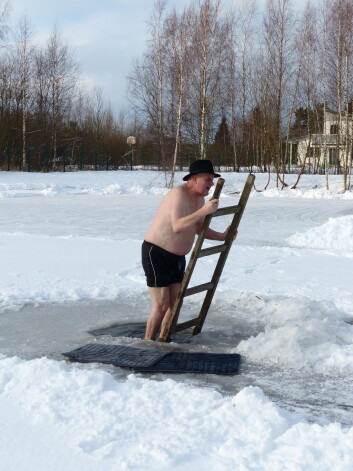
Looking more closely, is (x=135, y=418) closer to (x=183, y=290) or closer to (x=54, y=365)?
(x=54, y=365)

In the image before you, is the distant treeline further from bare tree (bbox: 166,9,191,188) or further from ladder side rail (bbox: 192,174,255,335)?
ladder side rail (bbox: 192,174,255,335)

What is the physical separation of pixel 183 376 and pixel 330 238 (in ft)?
27.2

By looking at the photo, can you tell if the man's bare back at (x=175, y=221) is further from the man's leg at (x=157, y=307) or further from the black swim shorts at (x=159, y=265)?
the man's leg at (x=157, y=307)

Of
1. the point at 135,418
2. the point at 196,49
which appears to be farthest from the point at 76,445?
the point at 196,49

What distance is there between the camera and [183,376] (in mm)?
4352

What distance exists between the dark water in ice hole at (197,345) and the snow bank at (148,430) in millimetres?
364

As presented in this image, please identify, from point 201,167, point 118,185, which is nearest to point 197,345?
point 201,167

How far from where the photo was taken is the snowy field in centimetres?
302

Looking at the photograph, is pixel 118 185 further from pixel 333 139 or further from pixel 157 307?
pixel 157 307

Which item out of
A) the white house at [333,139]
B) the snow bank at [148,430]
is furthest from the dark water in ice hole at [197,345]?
the white house at [333,139]

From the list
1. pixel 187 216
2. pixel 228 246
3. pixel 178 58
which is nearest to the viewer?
pixel 187 216

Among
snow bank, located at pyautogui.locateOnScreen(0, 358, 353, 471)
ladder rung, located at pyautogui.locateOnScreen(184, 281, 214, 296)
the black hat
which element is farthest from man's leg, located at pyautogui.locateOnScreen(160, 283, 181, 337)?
snow bank, located at pyautogui.locateOnScreen(0, 358, 353, 471)

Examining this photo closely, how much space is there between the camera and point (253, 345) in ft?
16.4

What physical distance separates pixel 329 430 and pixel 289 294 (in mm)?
4072
